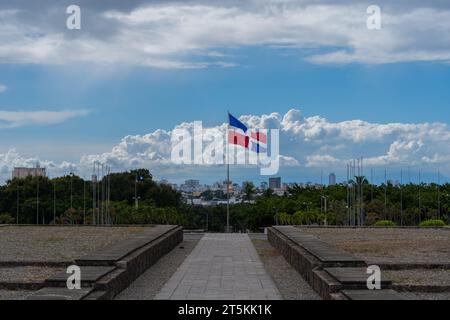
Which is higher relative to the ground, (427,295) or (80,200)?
(80,200)

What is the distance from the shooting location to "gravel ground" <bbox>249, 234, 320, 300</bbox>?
10617 mm

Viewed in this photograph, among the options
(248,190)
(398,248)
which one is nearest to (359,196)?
(248,190)

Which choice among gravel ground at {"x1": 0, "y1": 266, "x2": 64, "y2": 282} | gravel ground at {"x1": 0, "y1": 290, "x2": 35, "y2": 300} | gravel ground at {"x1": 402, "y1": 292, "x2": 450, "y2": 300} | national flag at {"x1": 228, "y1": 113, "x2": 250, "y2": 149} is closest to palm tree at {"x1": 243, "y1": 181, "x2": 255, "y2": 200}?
national flag at {"x1": 228, "y1": 113, "x2": 250, "y2": 149}

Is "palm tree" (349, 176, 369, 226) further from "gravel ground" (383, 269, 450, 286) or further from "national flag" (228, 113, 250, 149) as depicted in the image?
"gravel ground" (383, 269, 450, 286)

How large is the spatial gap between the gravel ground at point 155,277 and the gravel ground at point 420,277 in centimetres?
349

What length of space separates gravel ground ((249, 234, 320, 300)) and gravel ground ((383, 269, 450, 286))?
4.11 feet

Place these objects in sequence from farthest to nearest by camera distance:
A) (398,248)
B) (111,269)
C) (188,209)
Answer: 1. (188,209)
2. (398,248)
3. (111,269)

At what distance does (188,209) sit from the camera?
6906 centimetres

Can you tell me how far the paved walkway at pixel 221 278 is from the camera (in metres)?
10.4

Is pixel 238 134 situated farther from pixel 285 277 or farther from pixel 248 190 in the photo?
pixel 248 190

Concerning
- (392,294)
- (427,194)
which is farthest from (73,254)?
(427,194)

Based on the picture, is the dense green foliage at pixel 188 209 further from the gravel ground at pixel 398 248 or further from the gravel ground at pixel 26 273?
the gravel ground at pixel 26 273

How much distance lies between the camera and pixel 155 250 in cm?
1541

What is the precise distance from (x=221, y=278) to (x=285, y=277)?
118 centimetres
